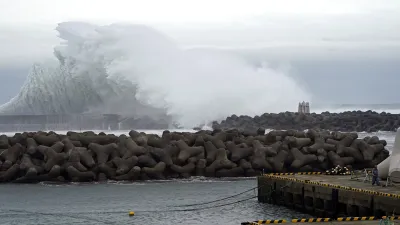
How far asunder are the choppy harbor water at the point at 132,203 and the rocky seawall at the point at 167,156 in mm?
630

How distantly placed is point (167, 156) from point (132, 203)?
5.30 metres

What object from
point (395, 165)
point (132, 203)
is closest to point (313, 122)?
point (132, 203)

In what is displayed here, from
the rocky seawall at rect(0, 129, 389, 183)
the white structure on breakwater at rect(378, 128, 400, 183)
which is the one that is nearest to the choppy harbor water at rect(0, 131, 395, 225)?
the rocky seawall at rect(0, 129, 389, 183)

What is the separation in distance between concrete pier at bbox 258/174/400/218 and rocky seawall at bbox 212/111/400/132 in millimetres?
26001

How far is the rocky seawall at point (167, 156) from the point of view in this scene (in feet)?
92.4

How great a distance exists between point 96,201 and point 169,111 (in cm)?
3033

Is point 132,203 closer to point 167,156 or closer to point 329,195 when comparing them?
point 167,156

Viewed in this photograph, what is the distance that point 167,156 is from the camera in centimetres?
2880

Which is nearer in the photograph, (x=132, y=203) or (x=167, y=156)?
(x=132, y=203)

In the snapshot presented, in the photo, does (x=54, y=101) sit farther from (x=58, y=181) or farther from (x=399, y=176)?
(x=399, y=176)

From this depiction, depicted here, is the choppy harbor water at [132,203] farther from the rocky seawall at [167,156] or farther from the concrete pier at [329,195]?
the rocky seawall at [167,156]

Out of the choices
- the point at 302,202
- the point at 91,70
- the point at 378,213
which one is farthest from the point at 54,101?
the point at 378,213

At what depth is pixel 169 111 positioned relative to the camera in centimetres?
5412

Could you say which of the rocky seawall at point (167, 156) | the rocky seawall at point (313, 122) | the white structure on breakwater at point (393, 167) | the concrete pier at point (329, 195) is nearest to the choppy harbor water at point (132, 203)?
the concrete pier at point (329, 195)
